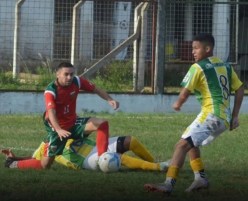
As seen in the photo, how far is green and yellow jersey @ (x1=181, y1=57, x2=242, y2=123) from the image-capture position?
30.9 feet

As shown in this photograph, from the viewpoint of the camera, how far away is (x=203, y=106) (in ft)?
31.3

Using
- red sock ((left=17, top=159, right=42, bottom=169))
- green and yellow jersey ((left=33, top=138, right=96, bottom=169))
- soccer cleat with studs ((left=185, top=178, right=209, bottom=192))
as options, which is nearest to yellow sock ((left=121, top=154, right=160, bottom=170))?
green and yellow jersey ((left=33, top=138, right=96, bottom=169))

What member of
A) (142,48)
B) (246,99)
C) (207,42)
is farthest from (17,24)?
(207,42)

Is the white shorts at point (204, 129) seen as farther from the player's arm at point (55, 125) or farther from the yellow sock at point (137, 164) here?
the player's arm at point (55, 125)

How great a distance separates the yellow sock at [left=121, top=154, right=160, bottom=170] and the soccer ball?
0.24 meters

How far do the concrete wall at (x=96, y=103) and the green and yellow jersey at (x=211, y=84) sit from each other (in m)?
8.82

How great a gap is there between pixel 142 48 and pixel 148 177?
31.4 ft

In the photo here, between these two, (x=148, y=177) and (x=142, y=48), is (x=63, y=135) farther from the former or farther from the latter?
(x=142, y=48)

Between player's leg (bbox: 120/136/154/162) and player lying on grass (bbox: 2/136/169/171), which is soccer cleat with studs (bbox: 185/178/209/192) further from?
player's leg (bbox: 120/136/154/162)

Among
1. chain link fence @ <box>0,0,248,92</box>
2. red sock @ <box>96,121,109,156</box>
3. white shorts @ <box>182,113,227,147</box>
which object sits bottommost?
red sock @ <box>96,121,109,156</box>

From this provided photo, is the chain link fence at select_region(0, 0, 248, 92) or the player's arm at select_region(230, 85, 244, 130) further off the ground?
the chain link fence at select_region(0, 0, 248, 92)

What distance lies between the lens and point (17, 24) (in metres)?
19.5

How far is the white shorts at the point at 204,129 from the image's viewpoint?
934 cm

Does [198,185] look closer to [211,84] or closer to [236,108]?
[236,108]
